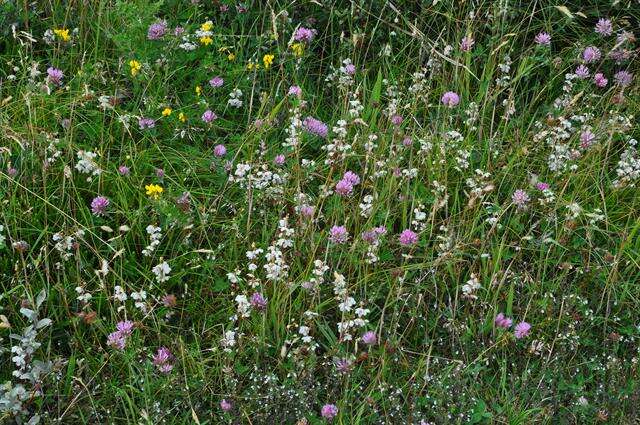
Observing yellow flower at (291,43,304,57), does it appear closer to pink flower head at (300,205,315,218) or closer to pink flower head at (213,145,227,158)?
pink flower head at (213,145,227,158)

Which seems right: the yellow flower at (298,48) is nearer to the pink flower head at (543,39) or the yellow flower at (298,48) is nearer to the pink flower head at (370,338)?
the pink flower head at (543,39)

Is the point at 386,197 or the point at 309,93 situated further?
the point at 309,93

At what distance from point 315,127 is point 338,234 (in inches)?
27.4

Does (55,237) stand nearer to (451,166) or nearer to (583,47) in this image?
(451,166)

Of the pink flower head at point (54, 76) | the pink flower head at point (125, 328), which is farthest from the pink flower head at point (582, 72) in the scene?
the pink flower head at point (125, 328)

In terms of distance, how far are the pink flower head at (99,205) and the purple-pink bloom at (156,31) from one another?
2.80ft

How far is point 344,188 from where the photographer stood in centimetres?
308

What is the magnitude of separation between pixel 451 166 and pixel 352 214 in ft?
1.59

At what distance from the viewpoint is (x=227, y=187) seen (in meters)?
3.21

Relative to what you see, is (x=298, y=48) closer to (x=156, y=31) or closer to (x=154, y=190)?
(x=156, y=31)

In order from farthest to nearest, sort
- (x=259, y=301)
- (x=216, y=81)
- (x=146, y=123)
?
1. (x=216, y=81)
2. (x=146, y=123)
3. (x=259, y=301)

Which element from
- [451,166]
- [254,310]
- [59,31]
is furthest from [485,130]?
[59,31]

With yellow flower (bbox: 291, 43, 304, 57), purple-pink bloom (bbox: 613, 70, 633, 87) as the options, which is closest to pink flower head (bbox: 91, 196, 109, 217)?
yellow flower (bbox: 291, 43, 304, 57)

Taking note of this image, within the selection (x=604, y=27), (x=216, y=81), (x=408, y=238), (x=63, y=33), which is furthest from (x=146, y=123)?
(x=604, y=27)
